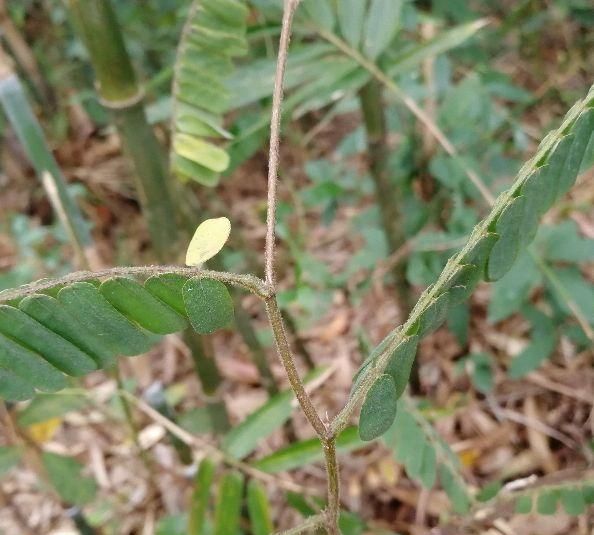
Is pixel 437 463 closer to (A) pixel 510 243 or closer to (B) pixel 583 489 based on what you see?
(B) pixel 583 489

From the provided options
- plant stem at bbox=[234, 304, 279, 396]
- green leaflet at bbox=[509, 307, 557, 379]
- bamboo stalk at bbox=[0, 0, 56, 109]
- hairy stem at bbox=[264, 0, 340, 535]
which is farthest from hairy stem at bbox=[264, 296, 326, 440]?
bamboo stalk at bbox=[0, 0, 56, 109]

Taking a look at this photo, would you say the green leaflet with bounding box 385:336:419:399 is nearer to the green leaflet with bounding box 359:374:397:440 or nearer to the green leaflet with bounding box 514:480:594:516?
the green leaflet with bounding box 359:374:397:440

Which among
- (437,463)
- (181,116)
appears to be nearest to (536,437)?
(437,463)

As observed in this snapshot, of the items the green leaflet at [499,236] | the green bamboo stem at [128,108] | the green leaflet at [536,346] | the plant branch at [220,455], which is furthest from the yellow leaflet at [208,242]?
the green leaflet at [536,346]

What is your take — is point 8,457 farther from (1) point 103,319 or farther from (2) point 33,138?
(1) point 103,319

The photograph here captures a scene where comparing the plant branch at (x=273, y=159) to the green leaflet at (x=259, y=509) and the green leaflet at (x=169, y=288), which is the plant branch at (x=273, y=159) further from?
the green leaflet at (x=259, y=509)
